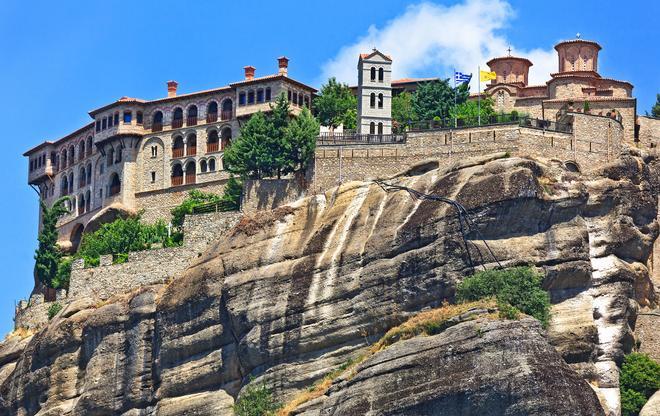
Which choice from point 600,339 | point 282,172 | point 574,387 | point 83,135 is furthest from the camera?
point 83,135

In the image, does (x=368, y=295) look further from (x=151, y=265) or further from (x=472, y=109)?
(x=472, y=109)

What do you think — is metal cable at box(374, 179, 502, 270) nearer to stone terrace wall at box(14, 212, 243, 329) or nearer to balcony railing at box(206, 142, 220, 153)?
stone terrace wall at box(14, 212, 243, 329)

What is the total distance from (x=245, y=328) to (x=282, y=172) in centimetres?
1297

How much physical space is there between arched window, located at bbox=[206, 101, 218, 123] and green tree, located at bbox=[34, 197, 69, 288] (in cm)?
990

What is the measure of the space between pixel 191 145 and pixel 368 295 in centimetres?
2790

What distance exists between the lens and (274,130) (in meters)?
93.4

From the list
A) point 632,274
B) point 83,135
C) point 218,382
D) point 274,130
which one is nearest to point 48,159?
point 83,135

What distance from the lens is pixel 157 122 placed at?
347 feet

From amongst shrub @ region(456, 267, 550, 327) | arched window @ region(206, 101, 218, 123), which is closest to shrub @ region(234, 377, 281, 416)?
shrub @ region(456, 267, 550, 327)

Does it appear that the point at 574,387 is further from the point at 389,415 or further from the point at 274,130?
the point at 274,130

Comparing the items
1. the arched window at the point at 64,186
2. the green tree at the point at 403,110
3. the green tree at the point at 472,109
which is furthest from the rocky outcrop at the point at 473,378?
the arched window at the point at 64,186

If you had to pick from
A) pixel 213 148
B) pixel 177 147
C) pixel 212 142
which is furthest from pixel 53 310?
pixel 212 142

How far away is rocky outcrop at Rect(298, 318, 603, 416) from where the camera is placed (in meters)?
68.9

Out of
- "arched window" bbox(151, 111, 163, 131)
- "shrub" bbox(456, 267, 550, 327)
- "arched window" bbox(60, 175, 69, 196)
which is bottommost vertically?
"shrub" bbox(456, 267, 550, 327)
